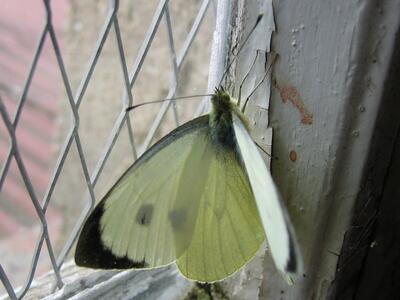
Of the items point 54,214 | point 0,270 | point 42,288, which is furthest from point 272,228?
point 54,214

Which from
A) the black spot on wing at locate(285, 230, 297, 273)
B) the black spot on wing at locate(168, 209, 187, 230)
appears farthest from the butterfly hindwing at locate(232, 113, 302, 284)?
the black spot on wing at locate(168, 209, 187, 230)

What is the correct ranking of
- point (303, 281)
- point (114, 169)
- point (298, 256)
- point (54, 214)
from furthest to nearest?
point (54, 214)
point (114, 169)
point (303, 281)
point (298, 256)

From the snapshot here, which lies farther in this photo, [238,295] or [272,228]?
[238,295]

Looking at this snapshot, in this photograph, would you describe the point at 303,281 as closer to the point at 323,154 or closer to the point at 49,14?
the point at 323,154

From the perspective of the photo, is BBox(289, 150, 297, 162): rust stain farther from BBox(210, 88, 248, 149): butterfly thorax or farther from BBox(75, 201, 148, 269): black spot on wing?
BBox(75, 201, 148, 269): black spot on wing

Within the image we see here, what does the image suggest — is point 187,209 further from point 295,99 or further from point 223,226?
point 295,99

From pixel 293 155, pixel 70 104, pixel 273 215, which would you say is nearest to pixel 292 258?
pixel 273 215
